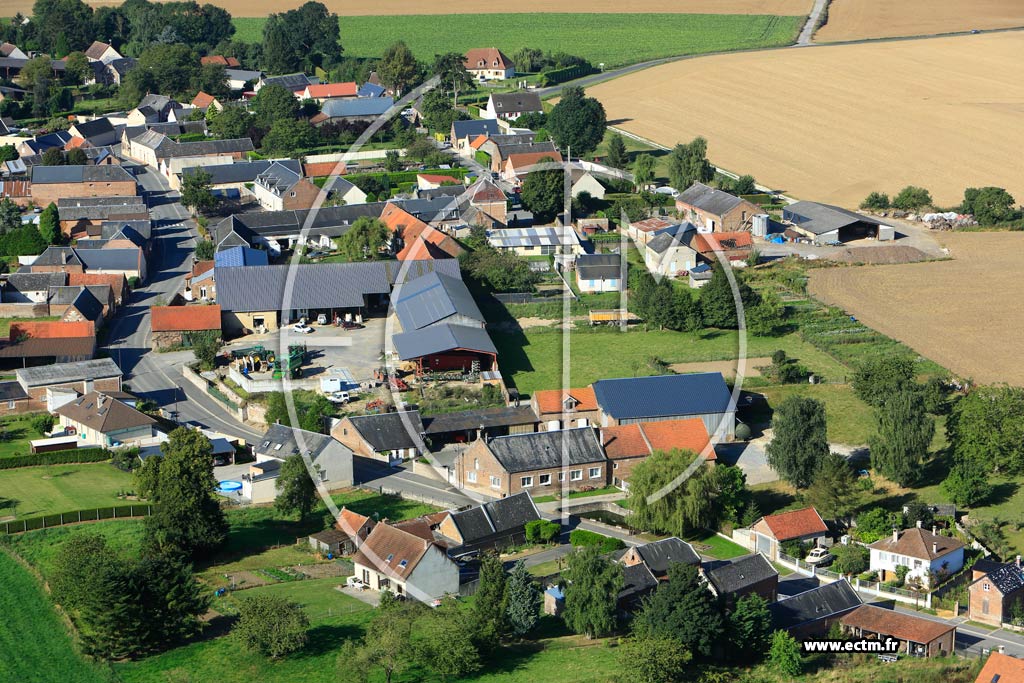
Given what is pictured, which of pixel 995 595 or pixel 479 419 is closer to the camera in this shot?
pixel 995 595

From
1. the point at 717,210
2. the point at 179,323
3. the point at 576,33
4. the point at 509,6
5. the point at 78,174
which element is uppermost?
the point at 509,6

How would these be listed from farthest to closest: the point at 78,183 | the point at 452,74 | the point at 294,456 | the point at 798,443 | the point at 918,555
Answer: the point at 452,74 → the point at 78,183 → the point at 798,443 → the point at 294,456 → the point at 918,555

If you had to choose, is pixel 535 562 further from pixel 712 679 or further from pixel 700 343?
pixel 700 343

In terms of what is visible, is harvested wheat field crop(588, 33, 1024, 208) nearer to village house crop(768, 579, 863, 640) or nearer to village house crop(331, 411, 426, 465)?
village house crop(331, 411, 426, 465)

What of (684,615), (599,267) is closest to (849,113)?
(599,267)

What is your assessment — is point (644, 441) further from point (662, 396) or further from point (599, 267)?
point (599, 267)

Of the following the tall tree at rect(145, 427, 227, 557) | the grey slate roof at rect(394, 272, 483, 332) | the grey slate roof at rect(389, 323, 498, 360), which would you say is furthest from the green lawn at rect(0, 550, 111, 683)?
the grey slate roof at rect(394, 272, 483, 332)

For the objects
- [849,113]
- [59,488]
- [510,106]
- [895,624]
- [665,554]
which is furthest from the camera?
[849,113]
